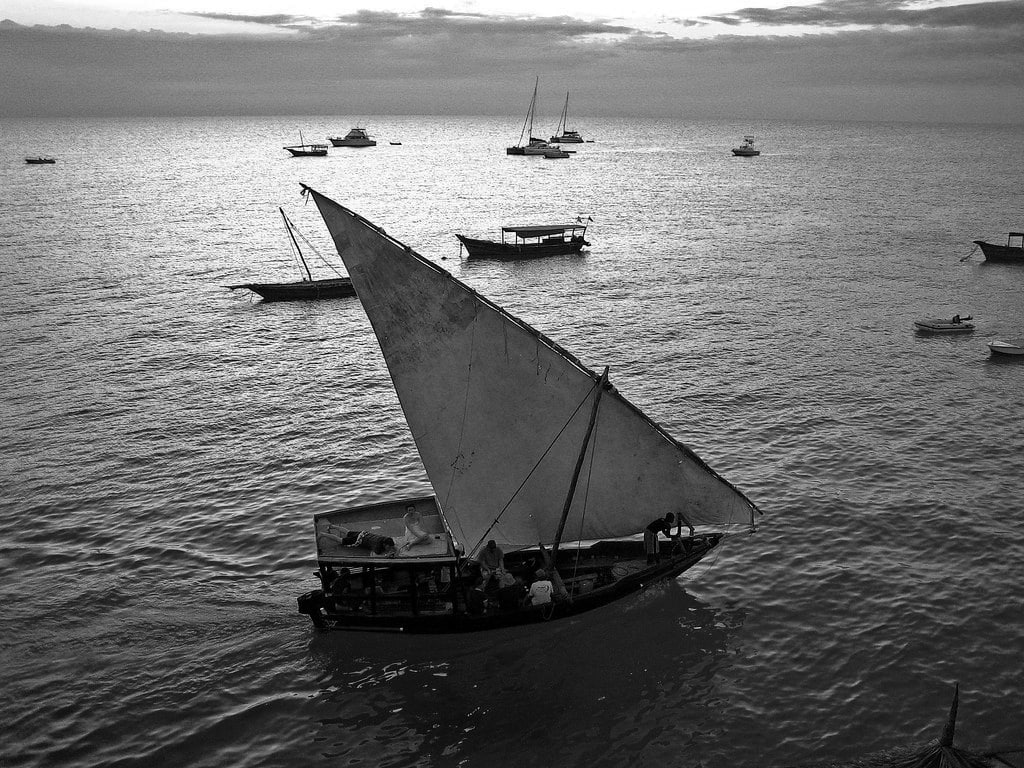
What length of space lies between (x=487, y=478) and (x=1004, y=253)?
69783mm

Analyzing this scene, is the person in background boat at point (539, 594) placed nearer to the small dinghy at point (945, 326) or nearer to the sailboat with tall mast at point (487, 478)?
the sailboat with tall mast at point (487, 478)

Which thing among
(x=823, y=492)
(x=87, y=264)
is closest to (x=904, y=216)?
(x=823, y=492)

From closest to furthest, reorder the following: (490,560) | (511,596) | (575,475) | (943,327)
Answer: (511,596), (575,475), (490,560), (943,327)

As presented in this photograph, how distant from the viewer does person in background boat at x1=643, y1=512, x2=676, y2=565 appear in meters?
23.3

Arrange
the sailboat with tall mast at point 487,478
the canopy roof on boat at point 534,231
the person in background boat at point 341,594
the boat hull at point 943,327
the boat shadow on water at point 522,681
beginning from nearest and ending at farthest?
the boat shadow on water at point 522,681 → the sailboat with tall mast at point 487,478 → the person in background boat at point 341,594 → the boat hull at point 943,327 → the canopy roof on boat at point 534,231

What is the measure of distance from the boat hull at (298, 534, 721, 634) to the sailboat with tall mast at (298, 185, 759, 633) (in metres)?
0.04

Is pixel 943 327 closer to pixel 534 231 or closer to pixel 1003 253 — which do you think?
pixel 1003 253

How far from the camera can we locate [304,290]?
64.6m

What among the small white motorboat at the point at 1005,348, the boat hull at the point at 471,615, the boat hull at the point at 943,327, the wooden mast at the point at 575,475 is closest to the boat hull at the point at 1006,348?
the small white motorboat at the point at 1005,348

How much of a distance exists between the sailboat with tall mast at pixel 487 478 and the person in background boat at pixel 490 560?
0.24ft

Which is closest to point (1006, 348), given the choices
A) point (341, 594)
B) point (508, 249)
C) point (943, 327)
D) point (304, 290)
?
point (943, 327)

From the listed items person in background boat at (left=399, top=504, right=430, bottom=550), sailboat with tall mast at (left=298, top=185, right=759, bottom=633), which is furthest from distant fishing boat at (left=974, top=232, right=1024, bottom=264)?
person in background boat at (left=399, top=504, right=430, bottom=550)

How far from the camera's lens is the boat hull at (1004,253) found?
7456 cm

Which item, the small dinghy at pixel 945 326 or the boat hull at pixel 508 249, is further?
the boat hull at pixel 508 249
